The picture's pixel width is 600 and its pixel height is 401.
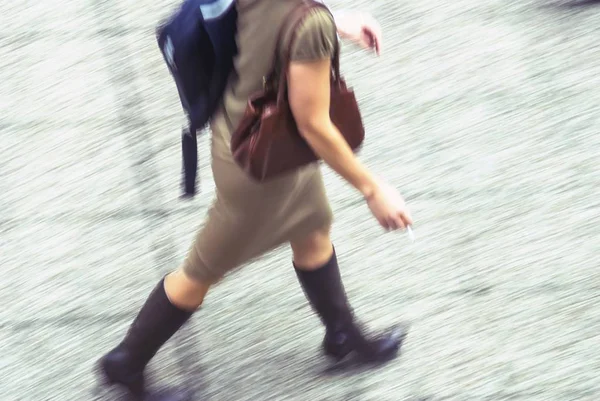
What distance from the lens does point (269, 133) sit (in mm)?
1974

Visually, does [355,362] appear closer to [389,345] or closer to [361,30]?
[389,345]

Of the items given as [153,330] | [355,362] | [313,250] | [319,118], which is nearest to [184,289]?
[153,330]

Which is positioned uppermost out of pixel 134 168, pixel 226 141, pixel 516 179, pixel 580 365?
pixel 226 141

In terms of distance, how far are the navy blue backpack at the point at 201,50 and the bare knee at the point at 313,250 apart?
0.53 meters

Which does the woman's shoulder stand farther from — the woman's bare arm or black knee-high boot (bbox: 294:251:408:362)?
black knee-high boot (bbox: 294:251:408:362)

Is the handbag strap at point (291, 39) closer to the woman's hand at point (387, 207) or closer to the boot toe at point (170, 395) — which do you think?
the woman's hand at point (387, 207)

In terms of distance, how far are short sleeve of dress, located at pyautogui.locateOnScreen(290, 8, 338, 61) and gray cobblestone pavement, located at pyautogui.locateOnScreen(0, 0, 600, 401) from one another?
1365 millimetres

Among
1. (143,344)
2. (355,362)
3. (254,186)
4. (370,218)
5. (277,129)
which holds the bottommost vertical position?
(355,362)

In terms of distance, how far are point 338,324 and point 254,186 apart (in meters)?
0.78

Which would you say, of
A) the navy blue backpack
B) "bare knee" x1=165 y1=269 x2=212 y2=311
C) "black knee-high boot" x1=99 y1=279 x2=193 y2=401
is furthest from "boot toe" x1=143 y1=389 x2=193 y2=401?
the navy blue backpack

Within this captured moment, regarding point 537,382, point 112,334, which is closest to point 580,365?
point 537,382

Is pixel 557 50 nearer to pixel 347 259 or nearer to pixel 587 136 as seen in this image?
pixel 587 136

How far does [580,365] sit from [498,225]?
670mm

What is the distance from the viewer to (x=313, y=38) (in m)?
1.83
